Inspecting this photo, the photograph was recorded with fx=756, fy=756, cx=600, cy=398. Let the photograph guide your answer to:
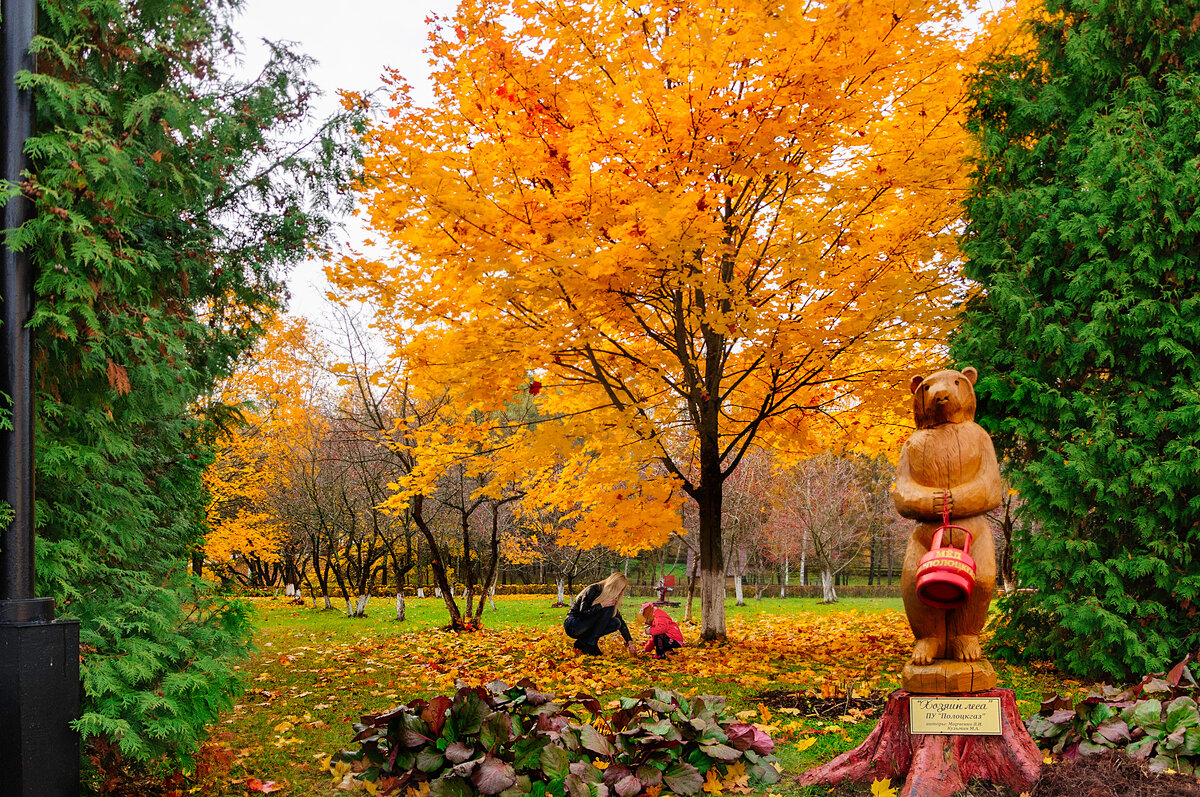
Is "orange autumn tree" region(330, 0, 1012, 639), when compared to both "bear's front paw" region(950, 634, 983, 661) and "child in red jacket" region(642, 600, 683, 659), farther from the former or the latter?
"bear's front paw" region(950, 634, 983, 661)

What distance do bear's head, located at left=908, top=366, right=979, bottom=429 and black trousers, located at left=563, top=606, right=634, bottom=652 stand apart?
18.8 feet

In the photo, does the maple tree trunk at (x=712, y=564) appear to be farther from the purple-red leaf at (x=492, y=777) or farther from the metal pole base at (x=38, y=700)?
the metal pole base at (x=38, y=700)

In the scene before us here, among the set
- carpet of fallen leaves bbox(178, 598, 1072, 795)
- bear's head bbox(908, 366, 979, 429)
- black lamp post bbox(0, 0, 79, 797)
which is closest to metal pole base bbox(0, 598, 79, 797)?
black lamp post bbox(0, 0, 79, 797)

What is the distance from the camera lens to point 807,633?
37.8ft

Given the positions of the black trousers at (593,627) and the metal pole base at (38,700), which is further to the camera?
the black trousers at (593,627)

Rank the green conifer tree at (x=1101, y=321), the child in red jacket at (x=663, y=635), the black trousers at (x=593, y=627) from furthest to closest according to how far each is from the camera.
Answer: the black trousers at (x=593, y=627) → the child in red jacket at (x=663, y=635) → the green conifer tree at (x=1101, y=321)

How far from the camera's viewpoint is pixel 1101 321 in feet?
22.2

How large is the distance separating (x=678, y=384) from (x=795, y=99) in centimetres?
340

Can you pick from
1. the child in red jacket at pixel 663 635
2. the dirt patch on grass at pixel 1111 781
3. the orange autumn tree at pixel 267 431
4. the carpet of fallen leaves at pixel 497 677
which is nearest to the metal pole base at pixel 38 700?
→ the carpet of fallen leaves at pixel 497 677

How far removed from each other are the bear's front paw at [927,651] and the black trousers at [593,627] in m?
5.43

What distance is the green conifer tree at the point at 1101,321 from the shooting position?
21.4 ft

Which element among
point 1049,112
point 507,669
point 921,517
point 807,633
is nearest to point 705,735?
point 921,517

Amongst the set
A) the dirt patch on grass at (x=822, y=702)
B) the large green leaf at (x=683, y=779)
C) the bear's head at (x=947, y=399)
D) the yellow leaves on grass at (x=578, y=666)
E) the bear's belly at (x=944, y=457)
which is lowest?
the yellow leaves on grass at (x=578, y=666)

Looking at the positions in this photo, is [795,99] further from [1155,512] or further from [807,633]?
[807,633]
